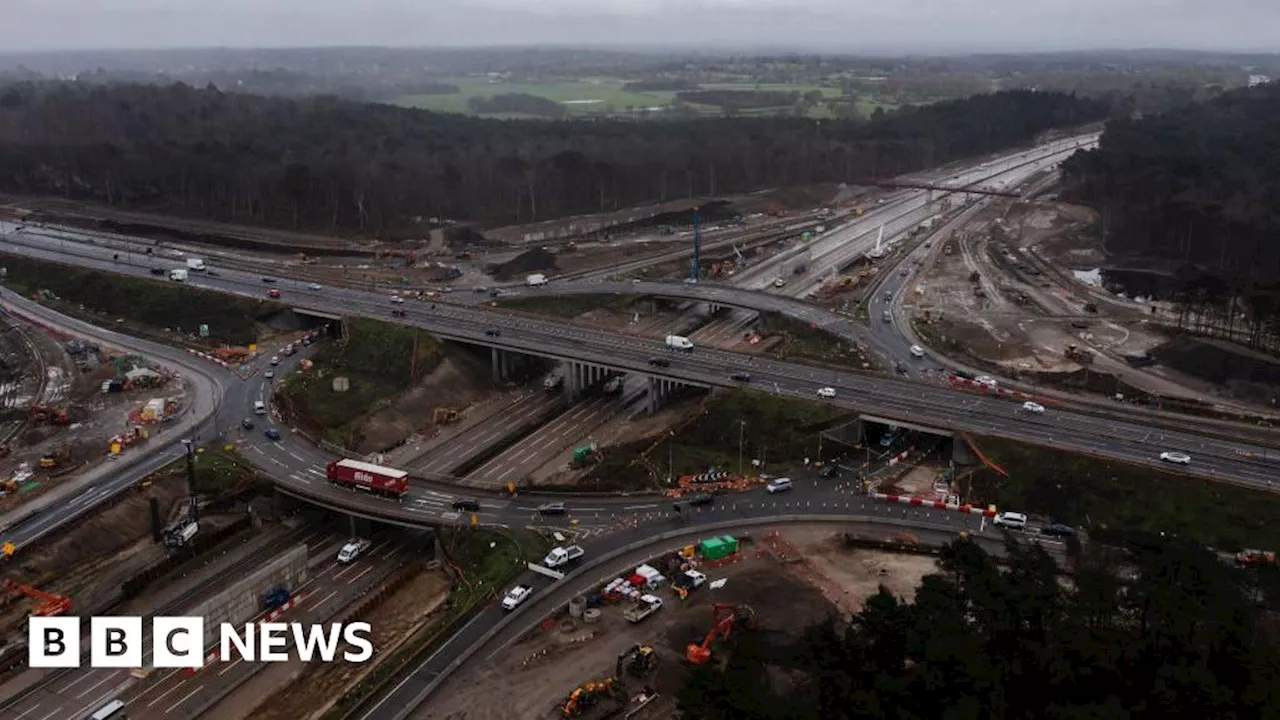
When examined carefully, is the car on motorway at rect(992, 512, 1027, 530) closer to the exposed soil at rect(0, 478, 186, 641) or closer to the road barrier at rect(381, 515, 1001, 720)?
the road barrier at rect(381, 515, 1001, 720)

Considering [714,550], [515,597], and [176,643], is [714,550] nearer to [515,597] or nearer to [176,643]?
[515,597]

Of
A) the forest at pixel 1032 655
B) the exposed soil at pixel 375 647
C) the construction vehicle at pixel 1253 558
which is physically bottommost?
the exposed soil at pixel 375 647

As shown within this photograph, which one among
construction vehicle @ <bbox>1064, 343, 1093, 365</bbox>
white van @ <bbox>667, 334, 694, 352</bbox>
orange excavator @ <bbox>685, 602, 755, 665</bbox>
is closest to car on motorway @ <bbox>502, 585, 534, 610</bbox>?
orange excavator @ <bbox>685, 602, 755, 665</bbox>

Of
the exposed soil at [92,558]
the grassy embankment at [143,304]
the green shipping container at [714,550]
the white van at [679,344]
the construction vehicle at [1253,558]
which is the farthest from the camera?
the grassy embankment at [143,304]

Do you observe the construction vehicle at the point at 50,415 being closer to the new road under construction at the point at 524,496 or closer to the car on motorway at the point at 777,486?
the new road under construction at the point at 524,496

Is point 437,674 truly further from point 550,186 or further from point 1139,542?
point 550,186

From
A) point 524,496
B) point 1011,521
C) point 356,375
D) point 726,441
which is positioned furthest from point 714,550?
point 356,375

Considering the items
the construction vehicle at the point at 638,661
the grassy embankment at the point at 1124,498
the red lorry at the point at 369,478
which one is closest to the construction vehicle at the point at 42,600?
the red lorry at the point at 369,478
